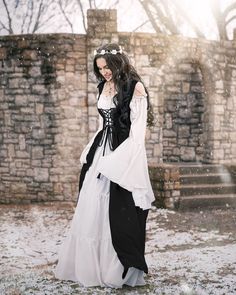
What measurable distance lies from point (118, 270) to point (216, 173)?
6.30 m

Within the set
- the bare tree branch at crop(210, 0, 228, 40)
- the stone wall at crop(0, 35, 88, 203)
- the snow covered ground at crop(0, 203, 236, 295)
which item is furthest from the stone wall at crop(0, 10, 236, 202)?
the bare tree branch at crop(210, 0, 228, 40)

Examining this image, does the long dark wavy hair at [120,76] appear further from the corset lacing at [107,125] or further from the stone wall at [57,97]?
the stone wall at [57,97]

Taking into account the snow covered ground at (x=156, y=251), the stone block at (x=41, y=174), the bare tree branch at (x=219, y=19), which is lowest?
the snow covered ground at (x=156, y=251)

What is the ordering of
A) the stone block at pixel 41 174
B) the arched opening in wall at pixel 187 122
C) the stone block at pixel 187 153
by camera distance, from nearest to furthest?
the stone block at pixel 41 174 < the arched opening in wall at pixel 187 122 < the stone block at pixel 187 153

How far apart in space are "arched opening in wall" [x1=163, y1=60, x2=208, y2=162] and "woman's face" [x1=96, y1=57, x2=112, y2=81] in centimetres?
691

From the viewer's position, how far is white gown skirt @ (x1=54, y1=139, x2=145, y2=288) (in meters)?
3.64

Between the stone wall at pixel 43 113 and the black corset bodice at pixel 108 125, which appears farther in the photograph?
the stone wall at pixel 43 113

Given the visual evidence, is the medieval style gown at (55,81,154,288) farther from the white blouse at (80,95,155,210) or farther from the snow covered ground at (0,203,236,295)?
the snow covered ground at (0,203,236,295)

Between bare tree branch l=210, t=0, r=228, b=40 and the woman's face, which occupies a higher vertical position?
bare tree branch l=210, t=0, r=228, b=40

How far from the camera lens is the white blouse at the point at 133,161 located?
3.59 meters

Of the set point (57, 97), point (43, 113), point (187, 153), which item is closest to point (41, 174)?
point (43, 113)

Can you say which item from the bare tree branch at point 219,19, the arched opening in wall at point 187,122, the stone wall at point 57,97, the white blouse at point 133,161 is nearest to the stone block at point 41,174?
the stone wall at point 57,97

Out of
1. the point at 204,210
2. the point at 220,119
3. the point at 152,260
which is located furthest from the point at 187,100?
the point at 152,260

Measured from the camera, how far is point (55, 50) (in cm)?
930
